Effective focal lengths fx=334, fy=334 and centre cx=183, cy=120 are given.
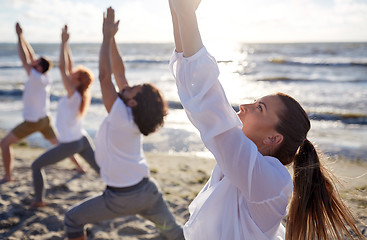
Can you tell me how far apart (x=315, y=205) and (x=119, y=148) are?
68.2 inches

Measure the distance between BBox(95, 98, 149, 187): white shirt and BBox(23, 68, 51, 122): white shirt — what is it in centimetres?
289

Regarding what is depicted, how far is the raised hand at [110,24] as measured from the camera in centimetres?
250

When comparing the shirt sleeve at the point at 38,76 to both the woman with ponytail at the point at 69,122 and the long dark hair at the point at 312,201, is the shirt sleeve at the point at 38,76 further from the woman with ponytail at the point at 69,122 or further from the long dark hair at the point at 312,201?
the long dark hair at the point at 312,201

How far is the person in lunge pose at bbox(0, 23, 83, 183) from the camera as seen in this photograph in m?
5.30

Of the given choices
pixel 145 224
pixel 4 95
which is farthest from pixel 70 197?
pixel 4 95

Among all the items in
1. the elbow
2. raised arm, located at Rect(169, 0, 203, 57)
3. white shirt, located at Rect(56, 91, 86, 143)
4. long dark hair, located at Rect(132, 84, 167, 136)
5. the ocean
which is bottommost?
the ocean

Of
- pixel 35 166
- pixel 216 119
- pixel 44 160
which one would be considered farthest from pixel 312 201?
pixel 35 166

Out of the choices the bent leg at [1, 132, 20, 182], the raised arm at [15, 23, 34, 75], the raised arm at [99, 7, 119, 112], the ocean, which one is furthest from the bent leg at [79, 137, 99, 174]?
the ocean

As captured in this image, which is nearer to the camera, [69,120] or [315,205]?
[315,205]

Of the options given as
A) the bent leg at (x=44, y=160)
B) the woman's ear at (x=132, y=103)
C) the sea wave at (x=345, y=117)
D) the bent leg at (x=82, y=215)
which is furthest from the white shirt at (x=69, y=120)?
the sea wave at (x=345, y=117)

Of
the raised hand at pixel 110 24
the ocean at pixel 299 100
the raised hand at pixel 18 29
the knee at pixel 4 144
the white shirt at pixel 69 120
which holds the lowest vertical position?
the ocean at pixel 299 100

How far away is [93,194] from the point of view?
17.2ft

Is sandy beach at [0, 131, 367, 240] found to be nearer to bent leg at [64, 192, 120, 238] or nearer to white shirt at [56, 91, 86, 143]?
white shirt at [56, 91, 86, 143]

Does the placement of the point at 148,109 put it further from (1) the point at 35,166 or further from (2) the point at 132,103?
(1) the point at 35,166
